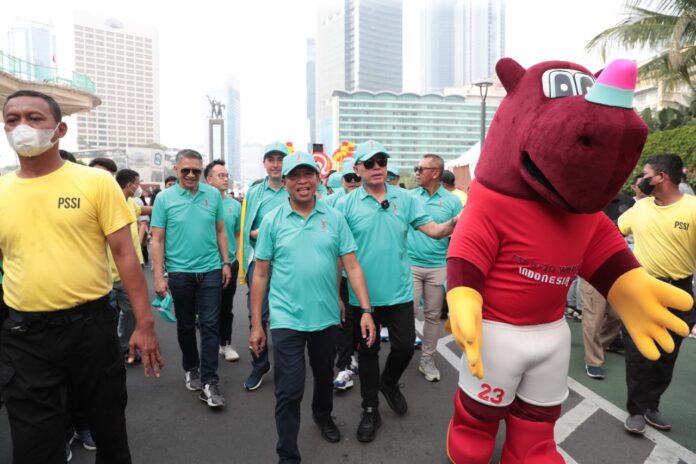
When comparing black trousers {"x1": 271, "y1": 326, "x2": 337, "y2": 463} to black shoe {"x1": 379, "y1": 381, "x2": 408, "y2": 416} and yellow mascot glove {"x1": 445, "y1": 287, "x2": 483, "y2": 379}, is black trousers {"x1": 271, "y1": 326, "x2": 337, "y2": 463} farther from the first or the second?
yellow mascot glove {"x1": 445, "y1": 287, "x2": 483, "y2": 379}

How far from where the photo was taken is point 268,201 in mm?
4617

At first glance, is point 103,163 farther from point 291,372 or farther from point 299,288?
point 291,372

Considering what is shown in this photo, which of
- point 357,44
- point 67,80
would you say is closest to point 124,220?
point 67,80

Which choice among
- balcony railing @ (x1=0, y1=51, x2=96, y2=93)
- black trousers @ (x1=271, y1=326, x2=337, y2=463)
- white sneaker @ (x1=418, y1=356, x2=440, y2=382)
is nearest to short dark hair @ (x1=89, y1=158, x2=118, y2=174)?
black trousers @ (x1=271, y1=326, x2=337, y2=463)

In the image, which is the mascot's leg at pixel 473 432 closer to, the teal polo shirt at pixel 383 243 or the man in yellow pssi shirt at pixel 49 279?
the teal polo shirt at pixel 383 243

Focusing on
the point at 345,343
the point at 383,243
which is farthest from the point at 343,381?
the point at 383,243

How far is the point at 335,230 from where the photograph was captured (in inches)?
120

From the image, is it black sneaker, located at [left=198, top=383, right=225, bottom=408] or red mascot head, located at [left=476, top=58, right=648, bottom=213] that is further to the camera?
black sneaker, located at [left=198, top=383, right=225, bottom=408]

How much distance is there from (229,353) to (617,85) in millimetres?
4357

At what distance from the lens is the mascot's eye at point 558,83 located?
2.09m

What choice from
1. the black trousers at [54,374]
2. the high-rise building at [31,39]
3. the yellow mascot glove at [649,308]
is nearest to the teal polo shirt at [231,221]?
the black trousers at [54,374]

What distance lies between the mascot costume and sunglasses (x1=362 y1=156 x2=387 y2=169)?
4.25 ft

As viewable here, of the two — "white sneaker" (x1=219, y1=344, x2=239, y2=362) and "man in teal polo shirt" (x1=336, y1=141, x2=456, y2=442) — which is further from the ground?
"man in teal polo shirt" (x1=336, y1=141, x2=456, y2=442)

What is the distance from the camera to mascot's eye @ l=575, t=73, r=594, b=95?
2.11 m
